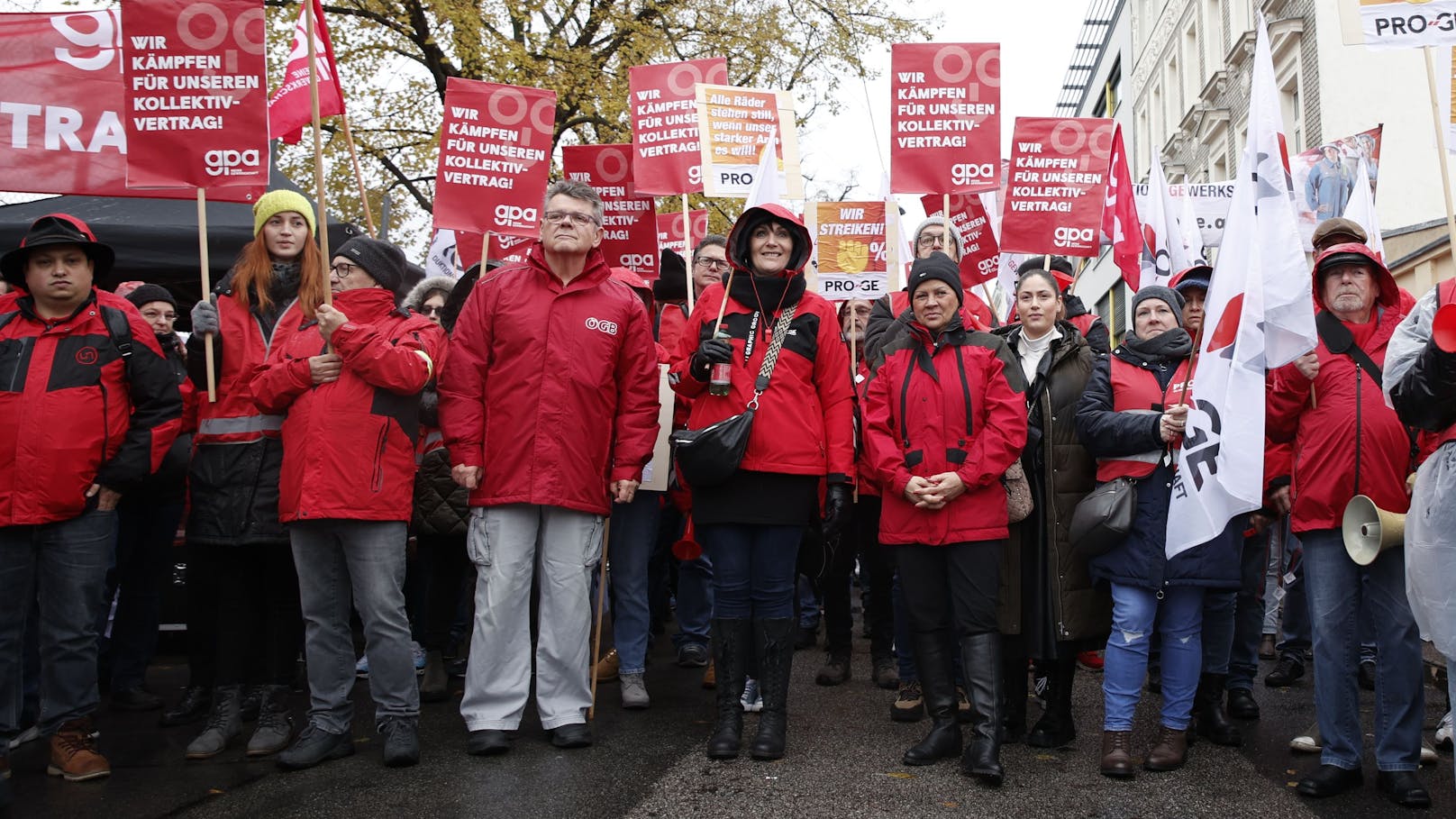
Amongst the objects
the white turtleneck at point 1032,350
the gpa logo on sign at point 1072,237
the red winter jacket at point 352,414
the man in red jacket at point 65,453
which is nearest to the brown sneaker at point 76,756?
the man in red jacket at point 65,453

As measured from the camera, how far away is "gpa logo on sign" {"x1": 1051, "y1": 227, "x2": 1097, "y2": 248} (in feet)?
25.3

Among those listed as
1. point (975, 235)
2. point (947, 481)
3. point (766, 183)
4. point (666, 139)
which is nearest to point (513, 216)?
point (666, 139)

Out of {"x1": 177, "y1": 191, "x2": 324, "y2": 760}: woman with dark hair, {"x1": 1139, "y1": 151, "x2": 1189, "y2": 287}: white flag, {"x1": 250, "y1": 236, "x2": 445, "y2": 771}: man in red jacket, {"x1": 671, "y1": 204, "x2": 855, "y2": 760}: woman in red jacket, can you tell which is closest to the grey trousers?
{"x1": 250, "y1": 236, "x2": 445, "y2": 771}: man in red jacket

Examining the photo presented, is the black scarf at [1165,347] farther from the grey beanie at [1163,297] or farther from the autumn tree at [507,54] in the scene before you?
the autumn tree at [507,54]

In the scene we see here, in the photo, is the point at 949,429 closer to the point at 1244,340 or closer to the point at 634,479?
the point at 1244,340

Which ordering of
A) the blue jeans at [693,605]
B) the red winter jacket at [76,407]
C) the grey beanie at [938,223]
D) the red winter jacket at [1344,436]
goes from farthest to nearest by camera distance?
the blue jeans at [693,605] < the grey beanie at [938,223] < the red winter jacket at [76,407] < the red winter jacket at [1344,436]

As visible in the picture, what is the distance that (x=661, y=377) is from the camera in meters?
6.17

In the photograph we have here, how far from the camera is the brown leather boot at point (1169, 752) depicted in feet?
15.1

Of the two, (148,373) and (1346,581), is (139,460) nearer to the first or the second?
(148,373)

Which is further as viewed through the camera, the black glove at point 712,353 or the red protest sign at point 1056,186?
the red protest sign at point 1056,186

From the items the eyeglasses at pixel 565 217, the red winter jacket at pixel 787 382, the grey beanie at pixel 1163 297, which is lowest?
the red winter jacket at pixel 787 382

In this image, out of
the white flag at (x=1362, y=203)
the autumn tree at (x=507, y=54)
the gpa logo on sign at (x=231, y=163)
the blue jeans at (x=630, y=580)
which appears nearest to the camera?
the gpa logo on sign at (x=231, y=163)

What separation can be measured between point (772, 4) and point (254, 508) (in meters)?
17.2

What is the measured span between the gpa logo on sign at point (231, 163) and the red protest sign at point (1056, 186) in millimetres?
4397
